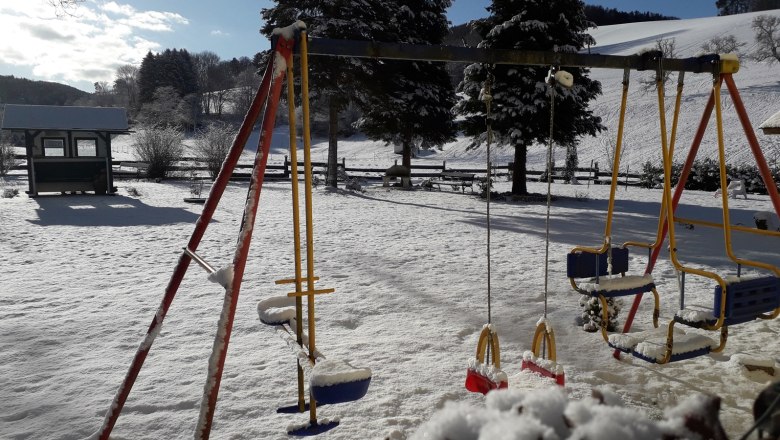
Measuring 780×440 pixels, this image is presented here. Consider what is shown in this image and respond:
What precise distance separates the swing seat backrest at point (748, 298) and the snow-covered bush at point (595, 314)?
1297 mm

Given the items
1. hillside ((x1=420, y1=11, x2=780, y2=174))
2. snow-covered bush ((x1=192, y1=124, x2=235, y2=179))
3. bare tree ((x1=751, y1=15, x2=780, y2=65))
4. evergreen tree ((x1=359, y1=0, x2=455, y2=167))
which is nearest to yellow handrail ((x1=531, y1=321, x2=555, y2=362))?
evergreen tree ((x1=359, y1=0, x2=455, y2=167))

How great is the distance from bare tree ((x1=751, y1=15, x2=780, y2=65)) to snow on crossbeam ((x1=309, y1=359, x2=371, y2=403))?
67.1m

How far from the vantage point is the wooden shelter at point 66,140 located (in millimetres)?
16938

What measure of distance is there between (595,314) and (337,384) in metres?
3.32

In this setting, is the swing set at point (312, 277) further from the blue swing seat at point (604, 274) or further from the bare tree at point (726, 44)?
the bare tree at point (726, 44)

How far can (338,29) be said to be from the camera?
18328mm

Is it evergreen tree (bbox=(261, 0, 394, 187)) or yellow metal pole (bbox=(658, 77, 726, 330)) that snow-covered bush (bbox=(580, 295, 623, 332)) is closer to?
yellow metal pole (bbox=(658, 77, 726, 330))

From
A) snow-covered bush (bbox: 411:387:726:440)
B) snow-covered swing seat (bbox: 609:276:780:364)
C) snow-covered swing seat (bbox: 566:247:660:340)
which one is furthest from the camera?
snow-covered swing seat (bbox: 566:247:660:340)

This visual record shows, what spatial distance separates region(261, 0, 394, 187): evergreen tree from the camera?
18391 mm

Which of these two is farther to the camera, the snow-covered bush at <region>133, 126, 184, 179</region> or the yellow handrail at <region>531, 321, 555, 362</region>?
the snow-covered bush at <region>133, 126, 184, 179</region>

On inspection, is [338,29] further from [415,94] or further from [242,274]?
[242,274]

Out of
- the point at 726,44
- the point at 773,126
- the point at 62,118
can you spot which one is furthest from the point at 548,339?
the point at 726,44

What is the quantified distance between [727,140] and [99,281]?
140ft

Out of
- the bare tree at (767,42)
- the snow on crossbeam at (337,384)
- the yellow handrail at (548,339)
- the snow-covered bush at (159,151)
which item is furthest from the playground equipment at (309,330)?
the bare tree at (767,42)
